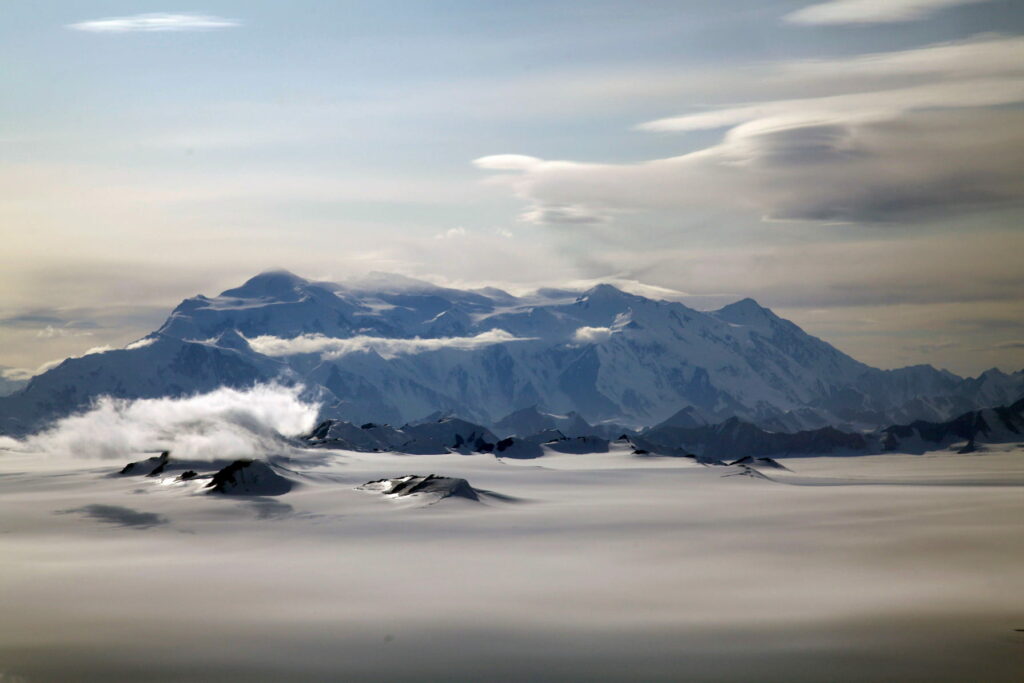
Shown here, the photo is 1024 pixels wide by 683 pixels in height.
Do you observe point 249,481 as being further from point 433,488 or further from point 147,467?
point 147,467

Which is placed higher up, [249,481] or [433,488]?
[249,481]

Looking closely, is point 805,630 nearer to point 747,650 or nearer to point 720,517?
point 747,650

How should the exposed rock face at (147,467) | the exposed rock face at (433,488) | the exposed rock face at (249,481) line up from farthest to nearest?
the exposed rock face at (147,467) < the exposed rock face at (249,481) < the exposed rock face at (433,488)

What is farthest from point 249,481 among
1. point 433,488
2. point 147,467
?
point 147,467

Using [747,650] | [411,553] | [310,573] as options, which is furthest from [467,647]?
[411,553]

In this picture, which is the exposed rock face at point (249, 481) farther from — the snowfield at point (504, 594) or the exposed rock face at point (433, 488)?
the exposed rock face at point (433, 488)

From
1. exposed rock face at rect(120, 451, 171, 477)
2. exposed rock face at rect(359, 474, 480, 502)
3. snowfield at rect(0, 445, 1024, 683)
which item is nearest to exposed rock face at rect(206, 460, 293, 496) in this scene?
snowfield at rect(0, 445, 1024, 683)

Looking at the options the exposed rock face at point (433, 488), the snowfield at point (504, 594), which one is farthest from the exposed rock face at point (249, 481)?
the exposed rock face at point (433, 488)
